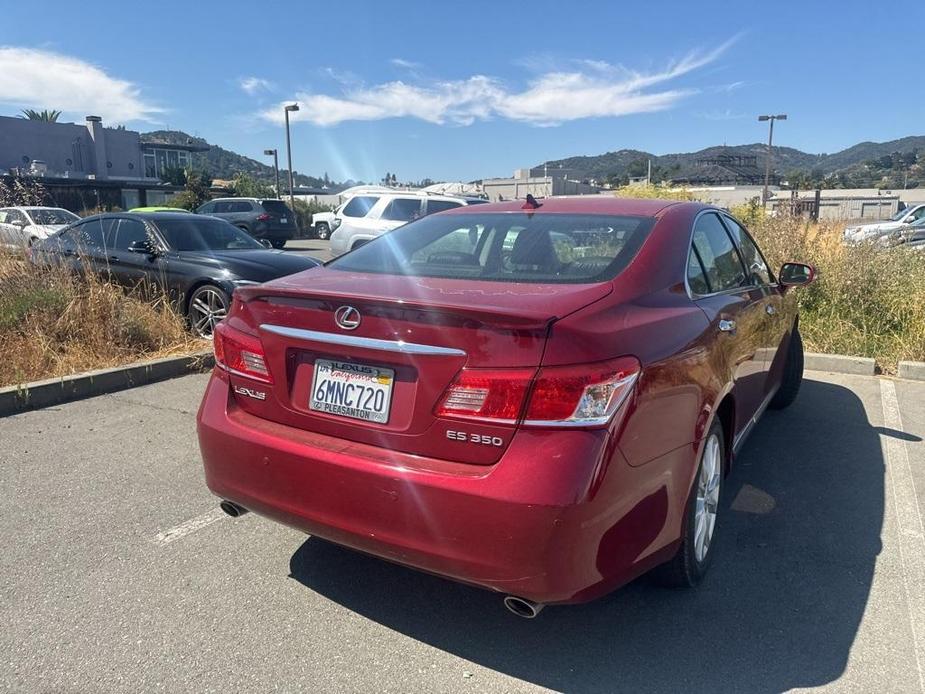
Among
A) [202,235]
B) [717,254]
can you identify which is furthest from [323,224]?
[717,254]

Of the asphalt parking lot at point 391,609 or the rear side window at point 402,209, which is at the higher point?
the rear side window at point 402,209

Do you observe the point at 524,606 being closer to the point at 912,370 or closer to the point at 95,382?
the point at 95,382

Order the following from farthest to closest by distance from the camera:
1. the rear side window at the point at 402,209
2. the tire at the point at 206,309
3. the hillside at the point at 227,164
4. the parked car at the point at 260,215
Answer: the hillside at the point at 227,164, the parked car at the point at 260,215, the rear side window at the point at 402,209, the tire at the point at 206,309

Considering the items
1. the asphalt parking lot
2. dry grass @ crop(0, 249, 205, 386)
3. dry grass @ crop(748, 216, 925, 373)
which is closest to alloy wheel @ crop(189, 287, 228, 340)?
dry grass @ crop(0, 249, 205, 386)

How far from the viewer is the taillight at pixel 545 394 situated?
2195 millimetres

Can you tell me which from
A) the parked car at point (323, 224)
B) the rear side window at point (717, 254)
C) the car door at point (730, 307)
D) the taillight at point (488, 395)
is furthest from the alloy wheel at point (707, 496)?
the parked car at point (323, 224)

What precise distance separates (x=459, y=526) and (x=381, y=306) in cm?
79

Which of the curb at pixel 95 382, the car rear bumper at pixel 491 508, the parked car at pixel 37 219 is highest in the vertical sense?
the parked car at pixel 37 219

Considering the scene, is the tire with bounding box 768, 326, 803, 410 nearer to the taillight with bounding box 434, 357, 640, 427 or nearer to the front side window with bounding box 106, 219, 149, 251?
the taillight with bounding box 434, 357, 640, 427

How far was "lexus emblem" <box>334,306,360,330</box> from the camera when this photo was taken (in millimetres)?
2475

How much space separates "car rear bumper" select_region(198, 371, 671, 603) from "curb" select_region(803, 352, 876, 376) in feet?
17.3

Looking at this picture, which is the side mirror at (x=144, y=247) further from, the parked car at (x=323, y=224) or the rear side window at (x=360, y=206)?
the parked car at (x=323, y=224)

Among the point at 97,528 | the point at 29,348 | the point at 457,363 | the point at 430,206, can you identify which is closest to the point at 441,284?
the point at 457,363

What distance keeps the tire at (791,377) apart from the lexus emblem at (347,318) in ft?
13.3
